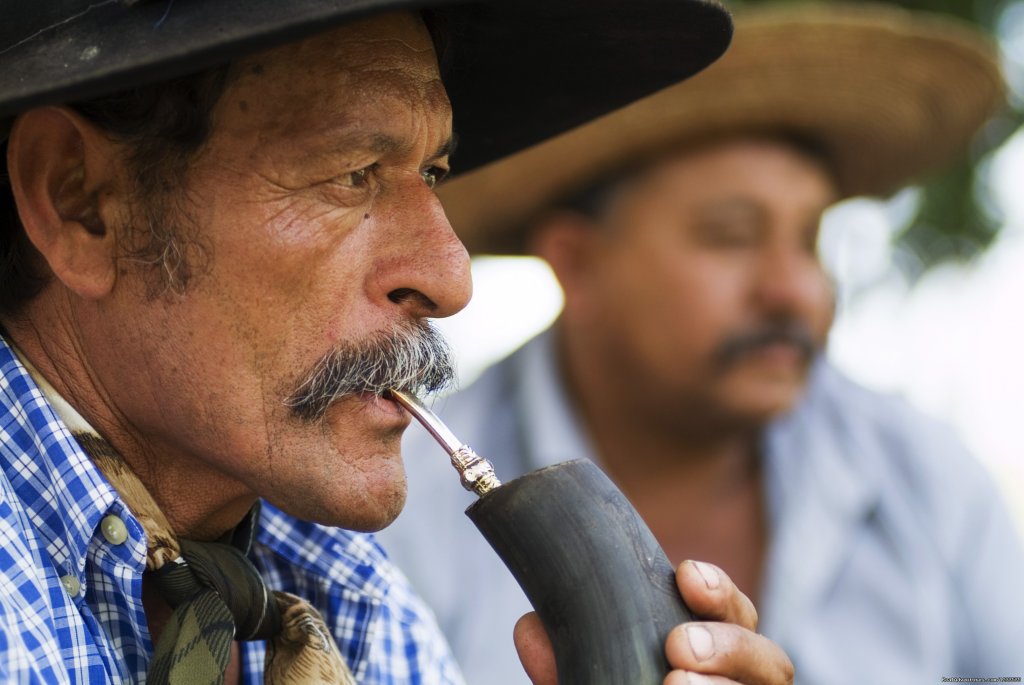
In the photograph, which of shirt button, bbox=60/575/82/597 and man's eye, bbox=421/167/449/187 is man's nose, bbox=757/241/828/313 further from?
→ shirt button, bbox=60/575/82/597

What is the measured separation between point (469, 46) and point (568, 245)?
273 cm

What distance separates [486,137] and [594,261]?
7.76ft

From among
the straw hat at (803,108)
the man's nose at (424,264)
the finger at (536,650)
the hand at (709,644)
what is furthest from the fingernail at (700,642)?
the straw hat at (803,108)

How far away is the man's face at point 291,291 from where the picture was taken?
1.70 metres

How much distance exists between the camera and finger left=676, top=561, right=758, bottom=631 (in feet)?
5.14

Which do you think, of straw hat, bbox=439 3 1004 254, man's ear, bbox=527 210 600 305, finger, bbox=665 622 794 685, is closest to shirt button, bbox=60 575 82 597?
finger, bbox=665 622 794 685

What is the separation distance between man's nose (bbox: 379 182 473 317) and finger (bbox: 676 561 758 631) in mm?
491

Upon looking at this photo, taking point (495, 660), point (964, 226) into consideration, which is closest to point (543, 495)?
point (495, 660)

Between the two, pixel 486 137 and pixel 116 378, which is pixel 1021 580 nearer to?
pixel 486 137

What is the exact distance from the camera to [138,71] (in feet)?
4.77

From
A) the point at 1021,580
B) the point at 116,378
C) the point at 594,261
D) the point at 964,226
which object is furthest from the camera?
the point at 964,226

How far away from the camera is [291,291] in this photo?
5.58ft

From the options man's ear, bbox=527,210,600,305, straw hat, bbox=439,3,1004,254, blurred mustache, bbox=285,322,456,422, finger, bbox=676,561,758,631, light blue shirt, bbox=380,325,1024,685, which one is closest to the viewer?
finger, bbox=676,561,758,631

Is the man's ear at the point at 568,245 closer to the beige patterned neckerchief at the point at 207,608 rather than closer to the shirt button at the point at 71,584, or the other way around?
the beige patterned neckerchief at the point at 207,608
